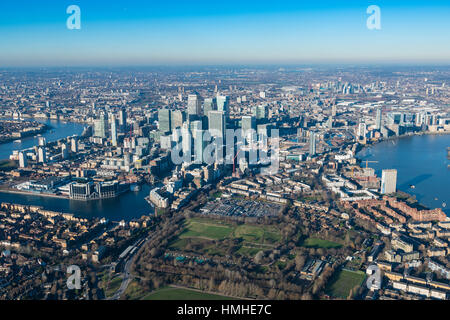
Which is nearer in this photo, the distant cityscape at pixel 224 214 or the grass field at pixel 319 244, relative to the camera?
the distant cityscape at pixel 224 214

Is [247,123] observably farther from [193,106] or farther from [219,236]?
[219,236]

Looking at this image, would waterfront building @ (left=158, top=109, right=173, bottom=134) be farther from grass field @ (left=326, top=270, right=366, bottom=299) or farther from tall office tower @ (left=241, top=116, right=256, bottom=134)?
grass field @ (left=326, top=270, right=366, bottom=299)

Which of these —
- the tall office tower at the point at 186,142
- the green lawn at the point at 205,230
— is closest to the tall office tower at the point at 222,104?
the tall office tower at the point at 186,142

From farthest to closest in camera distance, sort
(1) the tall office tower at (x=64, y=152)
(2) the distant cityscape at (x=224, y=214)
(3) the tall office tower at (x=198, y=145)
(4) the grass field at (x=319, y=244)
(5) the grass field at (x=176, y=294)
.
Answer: (1) the tall office tower at (x=64, y=152), (3) the tall office tower at (x=198, y=145), (4) the grass field at (x=319, y=244), (2) the distant cityscape at (x=224, y=214), (5) the grass field at (x=176, y=294)

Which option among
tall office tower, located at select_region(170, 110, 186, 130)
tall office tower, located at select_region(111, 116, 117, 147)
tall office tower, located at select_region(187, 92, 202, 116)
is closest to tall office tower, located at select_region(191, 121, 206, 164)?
tall office tower, located at select_region(170, 110, 186, 130)

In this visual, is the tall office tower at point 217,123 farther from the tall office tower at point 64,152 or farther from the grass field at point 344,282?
the grass field at point 344,282

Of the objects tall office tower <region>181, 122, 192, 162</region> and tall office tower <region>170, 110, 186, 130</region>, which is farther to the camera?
tall office tower <region>170, 110, 186, 130</region>

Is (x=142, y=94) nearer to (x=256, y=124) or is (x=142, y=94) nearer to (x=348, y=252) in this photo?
(x=256, y=124)
